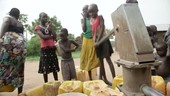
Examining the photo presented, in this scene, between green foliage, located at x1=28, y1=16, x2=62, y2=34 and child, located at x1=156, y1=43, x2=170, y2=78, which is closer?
child, located at x1=156, y1=43, x2=170, y2=78

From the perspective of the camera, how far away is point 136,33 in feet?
3.20

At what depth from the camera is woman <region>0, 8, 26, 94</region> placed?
13.4ft

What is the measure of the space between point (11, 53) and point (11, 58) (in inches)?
3.0

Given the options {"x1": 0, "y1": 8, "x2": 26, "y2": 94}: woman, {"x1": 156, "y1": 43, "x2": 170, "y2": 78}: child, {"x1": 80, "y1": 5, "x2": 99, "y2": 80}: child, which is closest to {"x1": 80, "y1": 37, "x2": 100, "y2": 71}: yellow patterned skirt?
{"x1": 80, "y1": 5, "x2": 99, "y2": 80}: child

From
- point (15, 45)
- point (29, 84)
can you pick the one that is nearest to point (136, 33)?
point (15, 45)

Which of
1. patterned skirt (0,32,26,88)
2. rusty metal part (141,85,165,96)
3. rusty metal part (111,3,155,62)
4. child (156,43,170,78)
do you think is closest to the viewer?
rusty metal part (141,85,165,96)

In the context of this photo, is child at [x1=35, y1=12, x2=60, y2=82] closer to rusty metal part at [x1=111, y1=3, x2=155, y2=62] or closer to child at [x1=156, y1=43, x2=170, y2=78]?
child at [x1=156, y1=43, x2=170, y2=78]

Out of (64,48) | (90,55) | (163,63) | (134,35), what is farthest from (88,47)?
(134,35)

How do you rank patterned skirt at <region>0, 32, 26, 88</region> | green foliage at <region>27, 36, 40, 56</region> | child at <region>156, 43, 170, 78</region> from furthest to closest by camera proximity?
green foliage at <region>27, 36, 40, 56</region> < patterned skirt at <region>0, 32, 26, 88</region> < child at <region>156, 43, 170, 78</region>

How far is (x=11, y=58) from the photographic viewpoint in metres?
4.14

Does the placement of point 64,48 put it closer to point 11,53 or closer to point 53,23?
point 11,53

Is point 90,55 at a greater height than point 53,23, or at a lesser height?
lesser

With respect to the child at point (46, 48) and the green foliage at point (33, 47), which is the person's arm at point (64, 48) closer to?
the child at point (46, 48)

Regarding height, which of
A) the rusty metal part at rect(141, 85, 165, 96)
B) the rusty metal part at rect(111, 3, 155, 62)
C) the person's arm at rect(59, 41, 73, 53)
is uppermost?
the rusty metal part at rect(111, 3, 155, 62)
